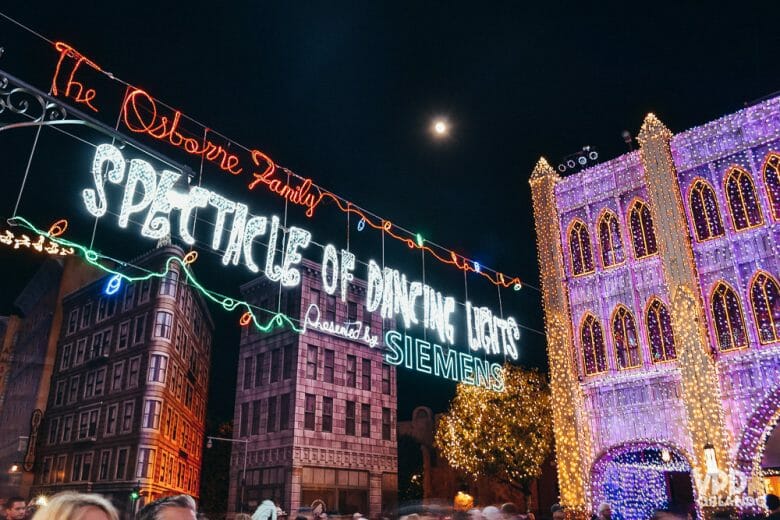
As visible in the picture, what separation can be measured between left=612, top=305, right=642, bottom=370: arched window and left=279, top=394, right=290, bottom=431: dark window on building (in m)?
21.4

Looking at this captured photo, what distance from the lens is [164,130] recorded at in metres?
11.6

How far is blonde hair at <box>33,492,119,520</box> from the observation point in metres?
1.80

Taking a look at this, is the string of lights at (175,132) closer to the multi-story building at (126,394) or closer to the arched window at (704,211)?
the arched window at (704,211)

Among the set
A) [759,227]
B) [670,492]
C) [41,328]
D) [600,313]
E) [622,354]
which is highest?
[41,328]

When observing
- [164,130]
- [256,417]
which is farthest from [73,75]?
[256,417]

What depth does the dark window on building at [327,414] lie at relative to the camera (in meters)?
35.8

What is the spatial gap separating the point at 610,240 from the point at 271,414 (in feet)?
79.1

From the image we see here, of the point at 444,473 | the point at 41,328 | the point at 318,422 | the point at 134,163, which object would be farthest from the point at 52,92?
the point at 41,328

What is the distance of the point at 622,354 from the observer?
19.3 m

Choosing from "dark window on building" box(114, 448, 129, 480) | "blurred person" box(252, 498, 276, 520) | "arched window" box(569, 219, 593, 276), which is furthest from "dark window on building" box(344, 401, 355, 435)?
"blurred person" box(252, 498, 276, 520)

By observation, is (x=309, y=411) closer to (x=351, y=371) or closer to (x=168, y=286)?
(x=351, y=371)

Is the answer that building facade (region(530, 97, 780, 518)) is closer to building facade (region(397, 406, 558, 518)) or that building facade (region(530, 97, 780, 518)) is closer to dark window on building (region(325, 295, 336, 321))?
building facade (region(397, 406, 558, 518))

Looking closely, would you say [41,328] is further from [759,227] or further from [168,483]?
[759,227]

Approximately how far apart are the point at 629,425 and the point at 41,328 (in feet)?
126
